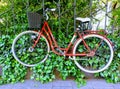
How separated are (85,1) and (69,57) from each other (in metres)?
1.39

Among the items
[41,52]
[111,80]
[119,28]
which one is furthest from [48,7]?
[111,80]

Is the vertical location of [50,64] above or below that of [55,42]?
below

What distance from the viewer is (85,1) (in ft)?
13.2

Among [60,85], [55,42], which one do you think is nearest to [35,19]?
[55,42]

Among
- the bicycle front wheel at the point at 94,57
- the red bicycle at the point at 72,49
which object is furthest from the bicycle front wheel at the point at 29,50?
the bicycle front wheel at the point at 94,57

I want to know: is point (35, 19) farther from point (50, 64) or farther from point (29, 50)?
point (50, 64)

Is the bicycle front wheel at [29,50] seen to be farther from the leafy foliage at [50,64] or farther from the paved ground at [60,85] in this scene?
the paved ground at [60,85]

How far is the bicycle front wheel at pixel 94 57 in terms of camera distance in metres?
3.22

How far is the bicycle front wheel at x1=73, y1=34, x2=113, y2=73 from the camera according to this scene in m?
3.22

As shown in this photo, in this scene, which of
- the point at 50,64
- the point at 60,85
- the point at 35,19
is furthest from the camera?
the point at 50,64

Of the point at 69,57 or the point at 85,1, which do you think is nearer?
the point at 69,57

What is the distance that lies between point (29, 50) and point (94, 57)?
3.58ft

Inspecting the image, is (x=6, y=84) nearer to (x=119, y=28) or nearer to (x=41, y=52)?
(x=41, y=52)

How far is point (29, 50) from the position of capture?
3.31 meters
